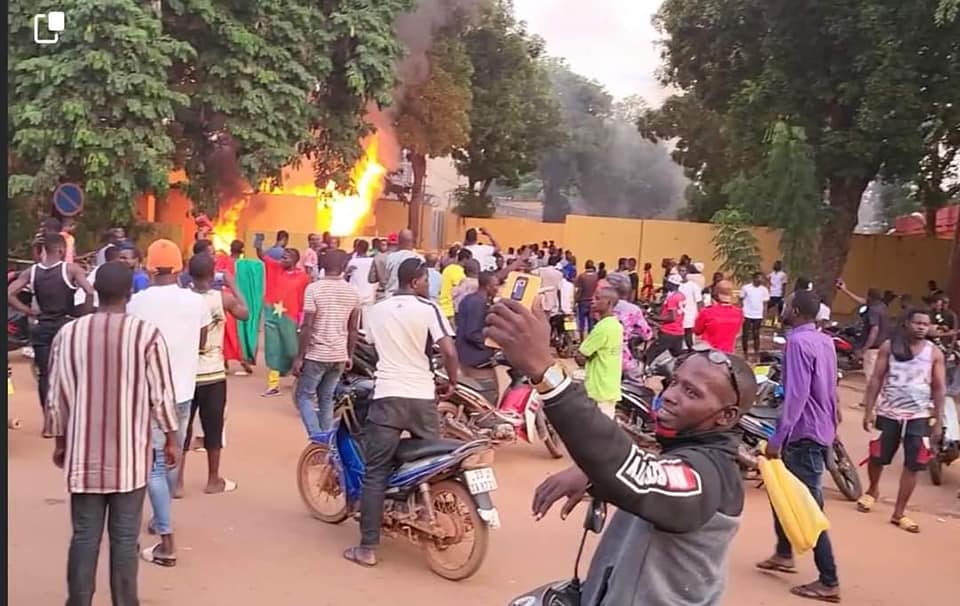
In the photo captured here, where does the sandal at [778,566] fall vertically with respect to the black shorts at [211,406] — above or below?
below

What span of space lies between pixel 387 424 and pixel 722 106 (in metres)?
19.3

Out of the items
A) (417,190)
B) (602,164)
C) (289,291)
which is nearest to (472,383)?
(289,291)

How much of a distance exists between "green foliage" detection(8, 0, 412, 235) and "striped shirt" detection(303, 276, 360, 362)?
40.2 ft

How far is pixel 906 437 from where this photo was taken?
22.4 feet

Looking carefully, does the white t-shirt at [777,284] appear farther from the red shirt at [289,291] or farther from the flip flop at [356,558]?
the flip flop at [356,558]

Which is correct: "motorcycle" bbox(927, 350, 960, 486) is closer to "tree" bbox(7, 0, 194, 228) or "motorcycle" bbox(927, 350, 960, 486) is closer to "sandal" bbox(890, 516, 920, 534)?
"sandal" bbox(890, 516, 920, 534)

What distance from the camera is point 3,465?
1.87 metres

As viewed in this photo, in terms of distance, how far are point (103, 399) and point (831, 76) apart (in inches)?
687

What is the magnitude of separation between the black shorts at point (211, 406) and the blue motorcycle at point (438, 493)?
100cm

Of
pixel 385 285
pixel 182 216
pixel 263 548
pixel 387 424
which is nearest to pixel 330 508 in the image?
pixel 263 548

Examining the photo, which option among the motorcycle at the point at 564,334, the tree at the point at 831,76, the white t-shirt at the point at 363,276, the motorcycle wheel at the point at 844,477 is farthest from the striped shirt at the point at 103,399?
the tree at the point at 831,76

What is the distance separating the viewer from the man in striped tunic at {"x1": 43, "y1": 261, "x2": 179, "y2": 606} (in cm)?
405

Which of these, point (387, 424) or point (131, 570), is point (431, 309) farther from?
point (131, 570)

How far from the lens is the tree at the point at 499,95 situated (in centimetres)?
3328
